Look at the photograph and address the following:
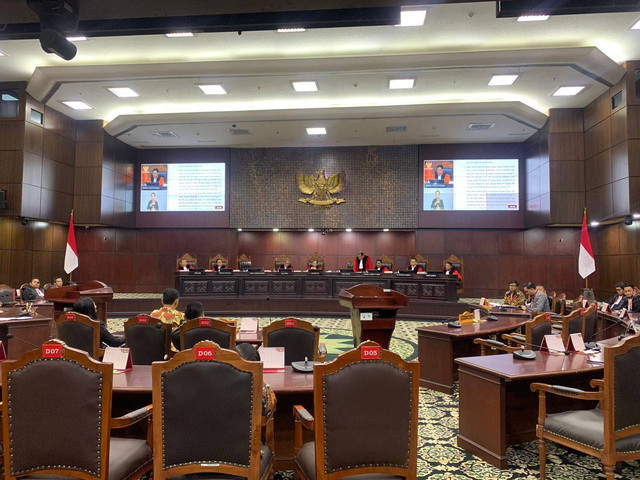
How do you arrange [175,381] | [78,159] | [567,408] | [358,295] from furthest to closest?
[78,159] → [358,295] → [567,408] → [175,381]

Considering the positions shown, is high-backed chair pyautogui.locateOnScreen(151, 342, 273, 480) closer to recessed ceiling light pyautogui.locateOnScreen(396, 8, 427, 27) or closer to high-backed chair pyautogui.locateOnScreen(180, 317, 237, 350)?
high-backed chair pyautogui.locateOnScreen(180, 317, 237, 350)

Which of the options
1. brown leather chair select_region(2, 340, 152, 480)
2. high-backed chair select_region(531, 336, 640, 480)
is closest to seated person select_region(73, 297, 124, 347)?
brown leather chair select_region(2, 340, 152, 480)

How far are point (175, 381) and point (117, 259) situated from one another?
13185 mm

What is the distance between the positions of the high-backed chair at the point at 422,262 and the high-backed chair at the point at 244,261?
4.81 meters

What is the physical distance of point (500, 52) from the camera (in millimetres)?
8273

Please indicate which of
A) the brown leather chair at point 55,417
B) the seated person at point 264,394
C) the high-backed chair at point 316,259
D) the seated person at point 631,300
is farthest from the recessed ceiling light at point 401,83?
the brown leather chair at point 55,417

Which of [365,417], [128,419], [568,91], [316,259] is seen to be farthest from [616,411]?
[316,259]

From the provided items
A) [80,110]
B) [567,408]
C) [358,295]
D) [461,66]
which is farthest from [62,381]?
[80,110]

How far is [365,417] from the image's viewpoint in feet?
6.15

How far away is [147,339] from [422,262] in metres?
9.69

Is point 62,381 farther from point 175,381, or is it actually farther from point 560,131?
point 560,131

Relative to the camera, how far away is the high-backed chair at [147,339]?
379cm

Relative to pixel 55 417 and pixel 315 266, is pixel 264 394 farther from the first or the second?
pixel 315 266

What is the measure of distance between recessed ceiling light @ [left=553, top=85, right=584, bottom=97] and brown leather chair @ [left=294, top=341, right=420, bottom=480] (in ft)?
32.4
